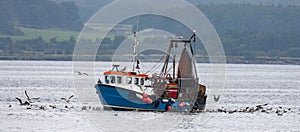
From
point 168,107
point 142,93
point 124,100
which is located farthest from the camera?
point 168,107

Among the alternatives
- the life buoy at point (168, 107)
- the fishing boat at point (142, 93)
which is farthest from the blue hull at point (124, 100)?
the life buoy at point (168, 107)

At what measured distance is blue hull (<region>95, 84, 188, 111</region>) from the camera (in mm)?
71000

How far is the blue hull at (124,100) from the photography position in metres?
Result: 71.0

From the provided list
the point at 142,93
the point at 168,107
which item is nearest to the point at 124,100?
the point at 142,93

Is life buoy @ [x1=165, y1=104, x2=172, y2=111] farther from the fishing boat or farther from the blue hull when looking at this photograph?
the blue hull

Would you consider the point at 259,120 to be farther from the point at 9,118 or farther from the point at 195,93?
the point at 9,118

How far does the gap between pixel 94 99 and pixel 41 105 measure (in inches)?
433

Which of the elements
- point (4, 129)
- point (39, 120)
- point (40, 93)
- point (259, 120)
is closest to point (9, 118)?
point (39, 120)

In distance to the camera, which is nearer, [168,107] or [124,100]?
[124,100]

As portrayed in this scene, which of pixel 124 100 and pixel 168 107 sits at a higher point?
pixel 124 100

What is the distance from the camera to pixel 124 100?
71625mm

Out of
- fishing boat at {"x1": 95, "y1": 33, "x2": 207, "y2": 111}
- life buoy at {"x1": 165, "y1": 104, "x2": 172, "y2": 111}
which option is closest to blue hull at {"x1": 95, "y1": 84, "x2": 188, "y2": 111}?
fishing boat at {"x1": 95, "y1": 33, "x2": 207, "y2": 111}

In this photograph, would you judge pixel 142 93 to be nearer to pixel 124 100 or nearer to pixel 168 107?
pixel 124 100

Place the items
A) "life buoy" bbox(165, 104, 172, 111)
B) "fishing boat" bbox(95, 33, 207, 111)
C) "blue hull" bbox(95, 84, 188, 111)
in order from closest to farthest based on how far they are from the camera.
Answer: "blue hull" bbox(95, 84, 188, 111) → "fishing boat" bbox(95, 33, 207, 111) → "life buoy" bbox(165, 104, 172, 111)
